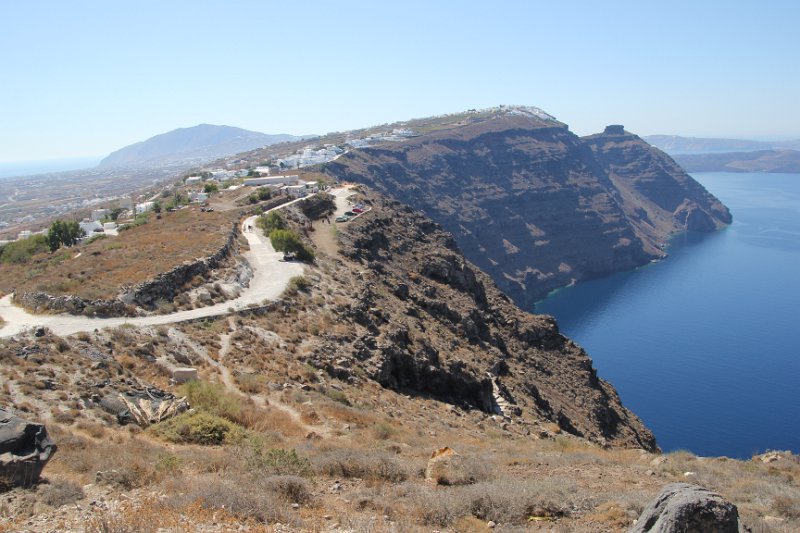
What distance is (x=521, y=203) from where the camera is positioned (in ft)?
492

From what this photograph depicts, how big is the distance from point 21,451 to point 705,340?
8361 centimetres

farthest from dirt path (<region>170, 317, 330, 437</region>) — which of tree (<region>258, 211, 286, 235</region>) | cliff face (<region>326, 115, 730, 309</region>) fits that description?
cliff face (<region>326, 115, 730, 309</region>)

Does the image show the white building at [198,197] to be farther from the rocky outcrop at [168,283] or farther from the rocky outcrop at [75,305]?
the rocky outcrop at [75,305]

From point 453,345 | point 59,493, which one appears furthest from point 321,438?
point 453,345

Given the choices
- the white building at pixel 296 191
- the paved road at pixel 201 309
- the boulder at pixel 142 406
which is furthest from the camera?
Answer: the white building at pixel 296 191

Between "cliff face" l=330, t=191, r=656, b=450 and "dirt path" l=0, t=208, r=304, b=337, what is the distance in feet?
13.5

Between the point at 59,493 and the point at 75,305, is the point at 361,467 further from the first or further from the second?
the point at 75,305

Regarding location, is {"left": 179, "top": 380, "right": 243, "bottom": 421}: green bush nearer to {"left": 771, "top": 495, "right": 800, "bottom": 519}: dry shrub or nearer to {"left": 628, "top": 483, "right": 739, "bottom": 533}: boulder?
{"left": 628, "top": 483, "right": 739, "bottom": 533}: boulder

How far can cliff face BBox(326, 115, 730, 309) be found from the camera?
419 ft

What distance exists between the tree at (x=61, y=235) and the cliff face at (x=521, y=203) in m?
63.0

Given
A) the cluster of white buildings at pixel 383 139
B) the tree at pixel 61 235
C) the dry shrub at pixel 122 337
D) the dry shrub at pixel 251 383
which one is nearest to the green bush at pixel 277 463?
the dry shrub at pixel 251 383

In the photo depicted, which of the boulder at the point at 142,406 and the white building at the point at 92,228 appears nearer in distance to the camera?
the boulder at the point at 142,406

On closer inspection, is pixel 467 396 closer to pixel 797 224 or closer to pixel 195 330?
pixel 195 330

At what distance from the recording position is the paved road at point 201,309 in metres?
22.9
